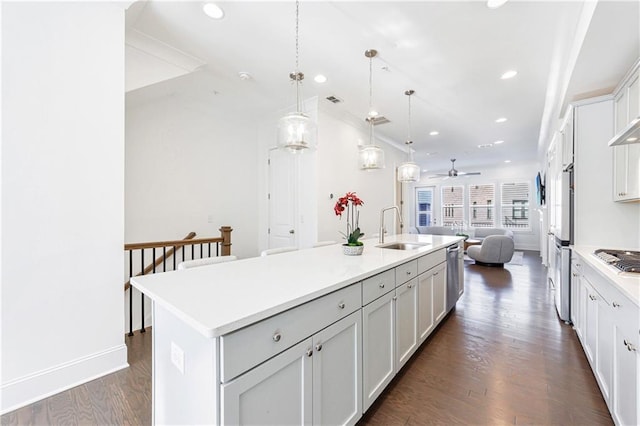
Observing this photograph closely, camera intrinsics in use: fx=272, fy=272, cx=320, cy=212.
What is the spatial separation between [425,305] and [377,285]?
3.23ft

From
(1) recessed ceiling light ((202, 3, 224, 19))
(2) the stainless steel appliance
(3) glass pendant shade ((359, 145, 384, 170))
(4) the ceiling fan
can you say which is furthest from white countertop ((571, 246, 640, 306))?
(4) the ceiling fan

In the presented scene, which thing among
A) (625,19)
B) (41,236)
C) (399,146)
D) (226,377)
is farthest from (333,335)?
(399,146)

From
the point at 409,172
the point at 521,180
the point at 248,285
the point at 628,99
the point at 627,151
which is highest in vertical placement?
the point at 521,180

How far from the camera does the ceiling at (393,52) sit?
2176 mm

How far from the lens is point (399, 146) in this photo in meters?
6.79

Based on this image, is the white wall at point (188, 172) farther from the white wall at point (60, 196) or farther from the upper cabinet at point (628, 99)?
the upper cabinet at point (628, 99)

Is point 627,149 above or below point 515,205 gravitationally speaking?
above

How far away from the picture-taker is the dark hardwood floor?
168 cm

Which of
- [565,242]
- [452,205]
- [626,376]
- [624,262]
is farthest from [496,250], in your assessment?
[626,376]

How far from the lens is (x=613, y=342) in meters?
1.53

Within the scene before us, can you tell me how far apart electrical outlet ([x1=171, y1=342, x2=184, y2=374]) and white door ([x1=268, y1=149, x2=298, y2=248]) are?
3355 millimetres

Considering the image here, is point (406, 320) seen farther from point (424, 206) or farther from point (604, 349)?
point (424, 206)

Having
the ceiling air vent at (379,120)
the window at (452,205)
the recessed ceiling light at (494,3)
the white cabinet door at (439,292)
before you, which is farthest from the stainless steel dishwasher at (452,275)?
the window at (452,205)

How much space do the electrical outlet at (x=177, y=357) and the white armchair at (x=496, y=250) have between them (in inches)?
247
